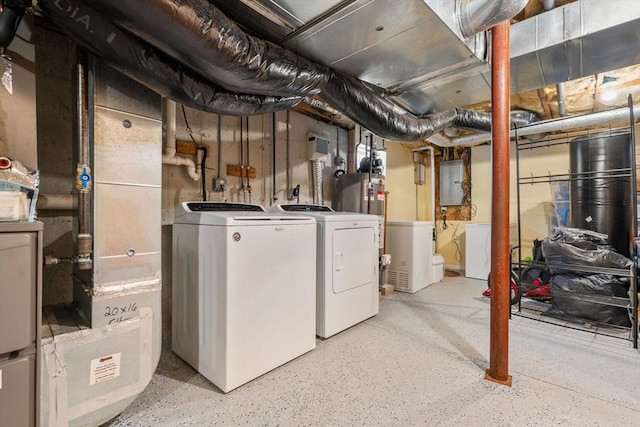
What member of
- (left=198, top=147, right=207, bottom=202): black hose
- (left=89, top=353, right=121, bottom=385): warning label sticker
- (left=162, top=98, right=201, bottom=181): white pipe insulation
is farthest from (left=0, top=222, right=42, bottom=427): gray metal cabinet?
(left=198, top=147, right=207, bottom=202): black hose

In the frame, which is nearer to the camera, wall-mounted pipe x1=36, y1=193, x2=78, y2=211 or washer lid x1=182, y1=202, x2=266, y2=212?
wall-mounted pipe x1=36, y1=193, x2=78, y2=211

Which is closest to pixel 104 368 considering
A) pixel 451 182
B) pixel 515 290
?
pixel 515 290

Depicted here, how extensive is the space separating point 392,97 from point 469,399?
259 centimetres

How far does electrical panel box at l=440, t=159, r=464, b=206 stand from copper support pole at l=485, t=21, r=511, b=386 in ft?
13.2

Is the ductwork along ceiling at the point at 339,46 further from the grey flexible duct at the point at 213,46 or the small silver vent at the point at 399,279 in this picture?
the small silver vent at the point at 399,279

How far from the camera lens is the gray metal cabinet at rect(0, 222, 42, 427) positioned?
1.05 metres

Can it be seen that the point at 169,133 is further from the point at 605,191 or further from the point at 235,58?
the point at 605,191

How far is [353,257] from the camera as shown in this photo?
272 cm

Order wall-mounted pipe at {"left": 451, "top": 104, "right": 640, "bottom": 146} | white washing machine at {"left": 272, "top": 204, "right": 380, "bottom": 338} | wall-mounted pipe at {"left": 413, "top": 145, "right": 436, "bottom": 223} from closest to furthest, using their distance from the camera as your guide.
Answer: white washing machine at {"left": 272, "top": 204, "right": 380, "bottom": 338} → wall-mounted pipe at {"left": 451, "top": 104, "right": 640, "bottom": 146} → wall-mounted pipe at {"left": 413, "top": 145, "right": 436, "bottom": 223}

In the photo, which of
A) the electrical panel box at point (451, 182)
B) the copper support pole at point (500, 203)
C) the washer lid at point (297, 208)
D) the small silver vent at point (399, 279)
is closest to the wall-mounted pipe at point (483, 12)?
the copper support pole at point (500, 203)

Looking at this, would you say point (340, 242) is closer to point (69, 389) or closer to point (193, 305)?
point (193, 305)

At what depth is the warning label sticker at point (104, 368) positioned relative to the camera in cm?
141

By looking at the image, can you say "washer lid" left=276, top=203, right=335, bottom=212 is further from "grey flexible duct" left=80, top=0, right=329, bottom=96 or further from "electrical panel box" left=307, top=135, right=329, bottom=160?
"grey flexible duct" left=80, top=0, right=329, bottom=96

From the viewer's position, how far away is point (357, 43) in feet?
6.21
